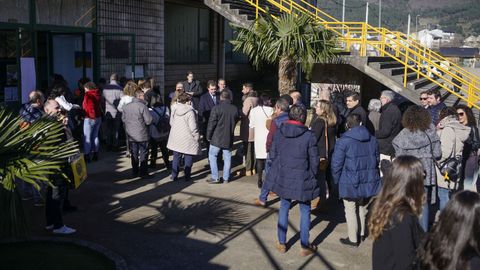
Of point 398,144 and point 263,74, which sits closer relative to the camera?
point 398,144

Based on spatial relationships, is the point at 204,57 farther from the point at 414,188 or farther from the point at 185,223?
the point at 414,188

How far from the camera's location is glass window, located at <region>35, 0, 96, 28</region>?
11.6 m

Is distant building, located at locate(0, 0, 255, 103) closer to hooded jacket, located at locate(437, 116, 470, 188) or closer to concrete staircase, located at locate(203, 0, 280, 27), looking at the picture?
concrete staircase, located at locate(203, 0, 280, 27)

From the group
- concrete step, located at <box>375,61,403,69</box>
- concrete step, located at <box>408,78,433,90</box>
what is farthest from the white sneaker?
concrete step, located at <box>375,61,403,69</box>

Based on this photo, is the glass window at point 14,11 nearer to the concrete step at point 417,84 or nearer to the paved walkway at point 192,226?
the paved walkway at point 192,226

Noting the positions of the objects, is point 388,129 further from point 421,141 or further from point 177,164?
point 177,164

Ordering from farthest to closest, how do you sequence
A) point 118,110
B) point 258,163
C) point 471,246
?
1. point 118,110
2. point 258,163
3. point 471,246

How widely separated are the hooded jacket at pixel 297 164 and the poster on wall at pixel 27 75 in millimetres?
6570

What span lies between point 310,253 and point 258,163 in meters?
3.01

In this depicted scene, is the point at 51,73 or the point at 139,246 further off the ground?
the point at 51,73

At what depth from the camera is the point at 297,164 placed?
20.6 ft

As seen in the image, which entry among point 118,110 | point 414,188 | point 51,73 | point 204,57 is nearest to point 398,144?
point 414,188

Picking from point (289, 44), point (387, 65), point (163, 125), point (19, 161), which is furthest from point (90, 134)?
point (387, 65)

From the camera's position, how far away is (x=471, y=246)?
9.89 ft
